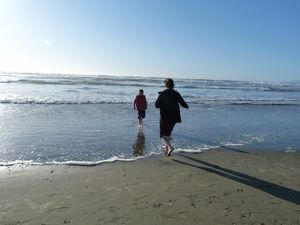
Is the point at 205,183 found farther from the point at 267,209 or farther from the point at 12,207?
the point at 12,207

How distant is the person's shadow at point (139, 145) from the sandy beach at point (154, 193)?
92cm

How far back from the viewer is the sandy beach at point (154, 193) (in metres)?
5.06

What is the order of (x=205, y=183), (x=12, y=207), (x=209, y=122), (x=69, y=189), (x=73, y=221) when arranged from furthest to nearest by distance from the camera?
(x=209, y=122) < (x=205, y=183) < (x=69, y=189) < (x=12, y=207) < (x=73, y=221)

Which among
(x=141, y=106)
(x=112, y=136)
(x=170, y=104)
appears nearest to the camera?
(x=170, y=104)

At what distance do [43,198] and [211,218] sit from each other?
100 inches

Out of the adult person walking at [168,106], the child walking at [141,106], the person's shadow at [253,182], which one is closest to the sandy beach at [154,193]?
the person's shadow at [253,182]

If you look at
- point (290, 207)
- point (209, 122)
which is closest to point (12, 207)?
point (290, 207)

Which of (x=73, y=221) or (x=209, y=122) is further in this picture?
(x=209, y=122)

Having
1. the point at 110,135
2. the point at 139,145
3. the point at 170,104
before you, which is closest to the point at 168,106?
the point at 170,104

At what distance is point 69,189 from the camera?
244 inches

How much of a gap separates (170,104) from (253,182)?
2738 millimetres

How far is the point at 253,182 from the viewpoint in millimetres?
6898

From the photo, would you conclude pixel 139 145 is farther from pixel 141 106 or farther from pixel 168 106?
pixel 141 106

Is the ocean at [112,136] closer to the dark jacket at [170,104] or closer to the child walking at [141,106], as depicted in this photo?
the child walking at [141,106]
